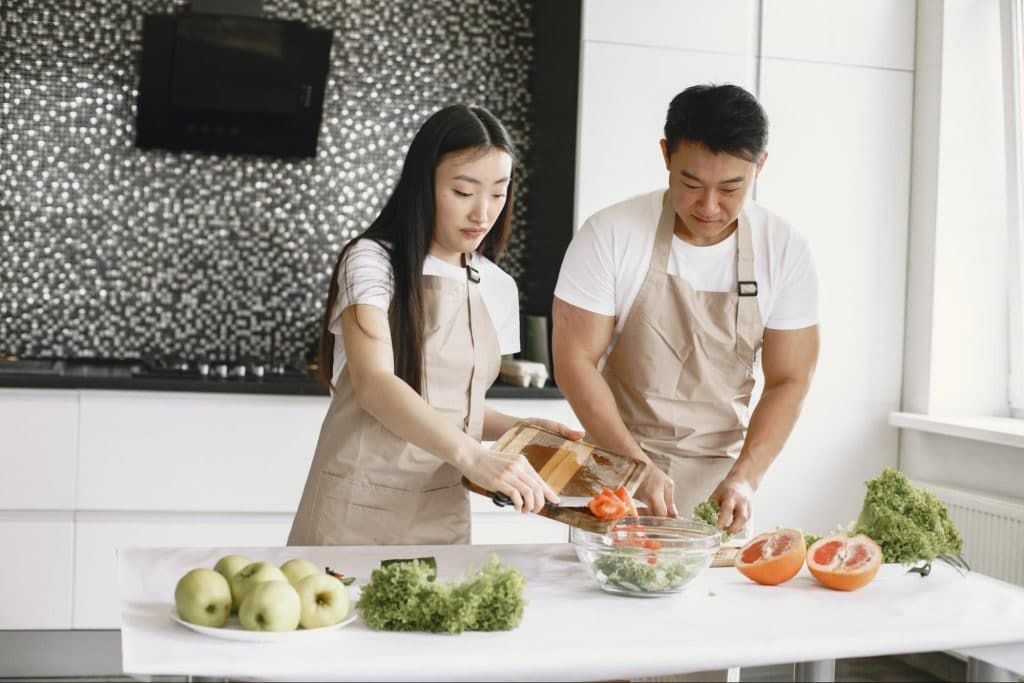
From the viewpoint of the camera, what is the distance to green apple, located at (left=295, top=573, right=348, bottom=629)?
1472 millimetres

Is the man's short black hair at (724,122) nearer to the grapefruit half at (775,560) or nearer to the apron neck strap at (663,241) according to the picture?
the apron neck strap at (663,241)

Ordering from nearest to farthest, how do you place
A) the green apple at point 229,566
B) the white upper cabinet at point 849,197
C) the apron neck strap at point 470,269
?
1. the green apple at point 229,566
2. the apron neck strap at point 470,269
3. the white upper cabinet at point 849,197

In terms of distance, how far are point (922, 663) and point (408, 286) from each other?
104 inches

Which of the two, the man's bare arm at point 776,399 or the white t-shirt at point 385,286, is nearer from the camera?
the white t-shirt at point 385,286

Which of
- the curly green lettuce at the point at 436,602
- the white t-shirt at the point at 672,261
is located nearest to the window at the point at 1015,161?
the white t-shirt at the point at 672,261

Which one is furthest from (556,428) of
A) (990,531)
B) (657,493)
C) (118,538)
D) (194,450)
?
(990,531)

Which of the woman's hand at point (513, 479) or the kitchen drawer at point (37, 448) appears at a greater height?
the woman's hand at point (513, 479)

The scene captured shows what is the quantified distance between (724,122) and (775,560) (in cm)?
82

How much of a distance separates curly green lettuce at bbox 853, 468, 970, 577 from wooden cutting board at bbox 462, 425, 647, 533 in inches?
15.5

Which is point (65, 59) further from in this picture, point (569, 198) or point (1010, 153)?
point (1010, 153)

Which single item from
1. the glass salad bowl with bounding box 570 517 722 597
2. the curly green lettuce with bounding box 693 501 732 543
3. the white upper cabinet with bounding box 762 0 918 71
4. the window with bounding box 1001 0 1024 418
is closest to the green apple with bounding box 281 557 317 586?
the glass salad bowl with bounding box 570 517 722 597

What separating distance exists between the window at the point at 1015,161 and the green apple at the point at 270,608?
3.03 metres

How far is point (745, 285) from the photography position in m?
2.42

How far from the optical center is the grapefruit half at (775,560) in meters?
1.86
